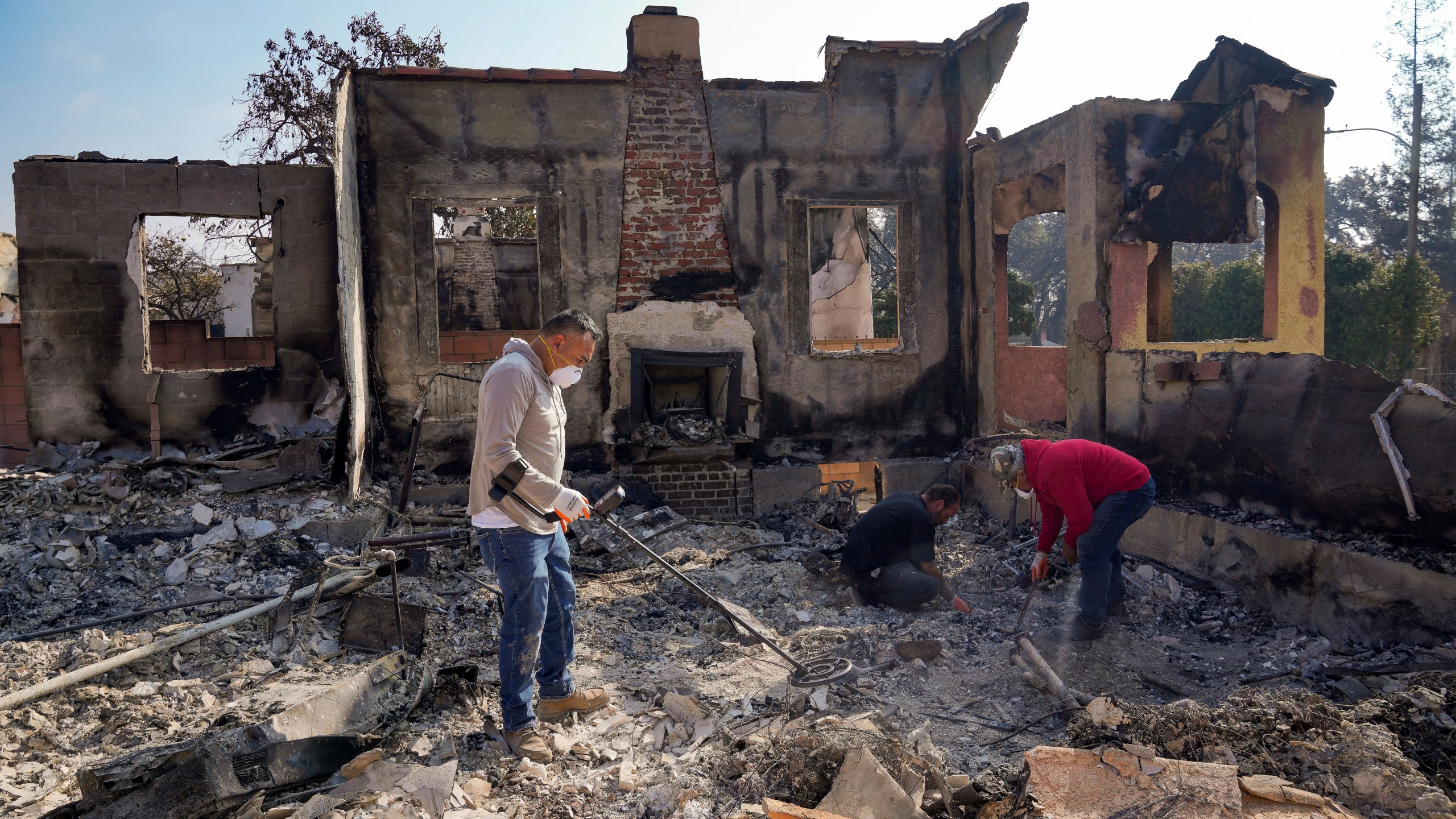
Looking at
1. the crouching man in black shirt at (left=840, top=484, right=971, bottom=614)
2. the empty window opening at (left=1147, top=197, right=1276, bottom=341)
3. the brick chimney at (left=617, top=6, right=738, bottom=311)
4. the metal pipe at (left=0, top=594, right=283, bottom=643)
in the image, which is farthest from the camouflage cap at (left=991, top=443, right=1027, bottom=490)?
the empty window opening at (left=1147, top=197, right=1276, bottom=341)

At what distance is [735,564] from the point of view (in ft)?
25.5

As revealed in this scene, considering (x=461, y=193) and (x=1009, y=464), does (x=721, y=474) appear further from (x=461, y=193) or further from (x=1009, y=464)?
(x=1009, y=464)

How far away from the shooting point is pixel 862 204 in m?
9.98

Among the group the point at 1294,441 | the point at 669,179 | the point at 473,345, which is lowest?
the point at 1294,441

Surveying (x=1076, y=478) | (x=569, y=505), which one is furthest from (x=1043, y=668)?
(x=569, y=505)

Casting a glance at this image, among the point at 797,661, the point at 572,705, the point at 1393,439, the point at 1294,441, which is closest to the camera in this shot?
the point at 572,705

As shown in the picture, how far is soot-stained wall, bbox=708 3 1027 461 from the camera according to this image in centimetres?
982

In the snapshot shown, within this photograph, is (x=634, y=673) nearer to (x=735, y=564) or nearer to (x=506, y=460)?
(x=506, y=460)

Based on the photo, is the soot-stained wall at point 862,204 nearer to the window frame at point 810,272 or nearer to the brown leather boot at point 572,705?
the window frame at point 810,272

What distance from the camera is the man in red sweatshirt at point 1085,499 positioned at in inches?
213

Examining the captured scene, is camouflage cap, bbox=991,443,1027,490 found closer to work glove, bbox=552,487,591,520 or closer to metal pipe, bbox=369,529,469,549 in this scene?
work glove, bbox=552,487,591,520

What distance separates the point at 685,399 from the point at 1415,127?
2443 cm

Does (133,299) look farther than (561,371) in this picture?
Yes

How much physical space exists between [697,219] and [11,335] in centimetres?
910
